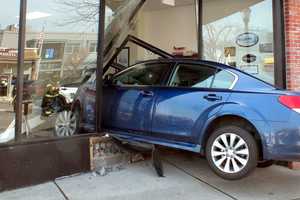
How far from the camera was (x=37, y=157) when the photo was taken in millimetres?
5695

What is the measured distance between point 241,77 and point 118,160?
272cm

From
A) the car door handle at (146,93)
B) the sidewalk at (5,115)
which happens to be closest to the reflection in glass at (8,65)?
the sidewalk at (5,115)

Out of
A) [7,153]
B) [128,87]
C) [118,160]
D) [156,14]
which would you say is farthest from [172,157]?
[156,14]

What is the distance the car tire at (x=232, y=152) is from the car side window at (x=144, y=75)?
1.46 metres

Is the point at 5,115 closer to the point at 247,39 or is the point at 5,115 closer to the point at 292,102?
the point at 292,102

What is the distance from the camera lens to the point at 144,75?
6.48 meters

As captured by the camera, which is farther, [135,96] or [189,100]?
[135,96]

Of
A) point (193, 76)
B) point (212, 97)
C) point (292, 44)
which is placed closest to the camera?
point (212, 97)

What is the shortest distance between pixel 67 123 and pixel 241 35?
422 centimetres

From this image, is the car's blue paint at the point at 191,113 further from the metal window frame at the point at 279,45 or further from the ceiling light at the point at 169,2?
the ceiling light at the point at 169,2

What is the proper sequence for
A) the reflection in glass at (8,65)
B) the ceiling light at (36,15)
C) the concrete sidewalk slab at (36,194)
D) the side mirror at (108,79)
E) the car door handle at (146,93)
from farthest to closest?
the side mirror at (108,79)
the car door handle at (146,93)
the ceiling light at (36,15)
the reflection in glass at (8,65)
the concrete sidewalk slab at (36,194)

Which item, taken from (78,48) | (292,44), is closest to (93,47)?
(78,48)

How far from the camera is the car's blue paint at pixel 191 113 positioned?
16.1 ft

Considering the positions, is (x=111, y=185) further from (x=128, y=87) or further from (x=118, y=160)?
(x=128, y=87)
